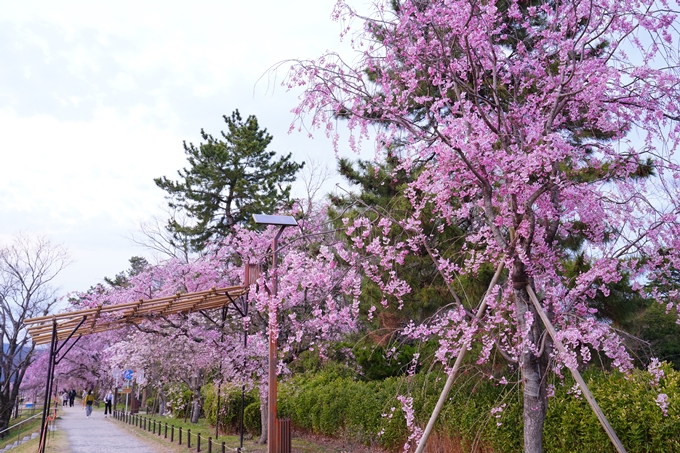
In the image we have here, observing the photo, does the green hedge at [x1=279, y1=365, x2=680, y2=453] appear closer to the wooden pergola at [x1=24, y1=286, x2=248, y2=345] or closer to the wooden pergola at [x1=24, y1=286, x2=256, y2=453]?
the wooden pergola at [x1=24, y1=286, x2=256, y2=453]

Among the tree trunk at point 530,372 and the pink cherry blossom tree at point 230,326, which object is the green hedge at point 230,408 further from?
the tree trunk at point 530,372

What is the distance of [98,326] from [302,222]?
189 inches

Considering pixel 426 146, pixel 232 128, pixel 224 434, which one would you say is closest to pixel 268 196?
pixel 232 128

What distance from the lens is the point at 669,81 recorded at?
504 centimetres

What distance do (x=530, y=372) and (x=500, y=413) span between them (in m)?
2.73

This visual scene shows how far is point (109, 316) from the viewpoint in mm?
10492

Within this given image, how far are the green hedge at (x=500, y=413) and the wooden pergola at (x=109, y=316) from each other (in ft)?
10.2

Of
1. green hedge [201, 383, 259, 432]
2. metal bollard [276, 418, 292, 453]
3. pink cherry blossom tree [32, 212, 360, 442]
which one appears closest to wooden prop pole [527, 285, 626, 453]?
pink cherry blossom tree [32, 212, 360, 442]

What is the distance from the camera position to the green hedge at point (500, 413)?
19.9 ft

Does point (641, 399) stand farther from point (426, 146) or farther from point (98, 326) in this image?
point (98, 326)


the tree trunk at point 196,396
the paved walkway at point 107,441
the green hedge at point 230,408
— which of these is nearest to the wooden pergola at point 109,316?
the paved walkway at point 107,441

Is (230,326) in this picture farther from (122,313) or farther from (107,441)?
(107,441)

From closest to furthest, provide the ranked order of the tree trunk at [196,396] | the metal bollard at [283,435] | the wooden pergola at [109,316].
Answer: the metal bollard at [283,435] < the wooden pergola at [109,316] < the tree trunk at [196,396]

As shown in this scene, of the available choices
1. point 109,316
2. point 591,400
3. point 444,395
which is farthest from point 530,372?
point 109,316
